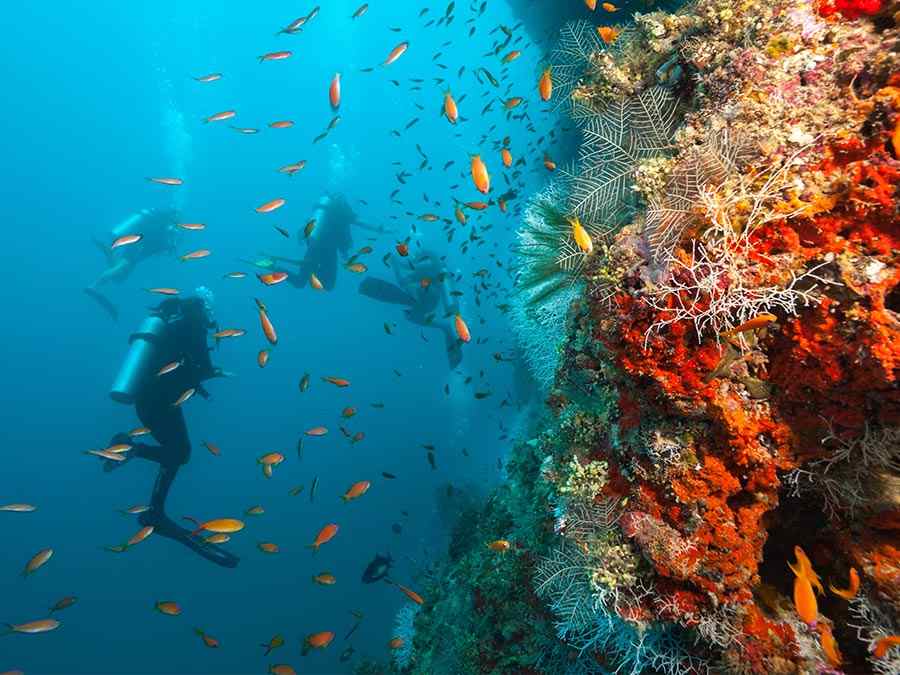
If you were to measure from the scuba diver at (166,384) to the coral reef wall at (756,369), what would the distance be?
31.1 feet

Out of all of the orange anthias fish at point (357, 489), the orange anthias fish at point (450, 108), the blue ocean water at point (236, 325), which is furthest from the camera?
the blue ocean water at point (236, 325)


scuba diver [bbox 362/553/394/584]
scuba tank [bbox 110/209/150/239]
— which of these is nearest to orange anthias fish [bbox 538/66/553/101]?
scuba diver [bbox 362/553/394/584]

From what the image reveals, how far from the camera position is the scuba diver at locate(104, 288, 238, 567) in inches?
368

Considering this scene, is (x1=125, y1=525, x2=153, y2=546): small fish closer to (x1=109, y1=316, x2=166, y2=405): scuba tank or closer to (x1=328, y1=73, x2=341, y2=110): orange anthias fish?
(x1=109, y1=316, x2=166, y2=405): scuba tank

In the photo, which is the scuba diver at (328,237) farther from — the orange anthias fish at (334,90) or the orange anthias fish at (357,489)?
the orange anthias fish at (357,489)

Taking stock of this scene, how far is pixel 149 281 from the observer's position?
97.2 m

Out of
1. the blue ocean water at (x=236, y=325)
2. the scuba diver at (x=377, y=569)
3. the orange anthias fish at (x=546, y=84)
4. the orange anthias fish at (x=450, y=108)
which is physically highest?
the orange anthias fish at (x=546, y=84)

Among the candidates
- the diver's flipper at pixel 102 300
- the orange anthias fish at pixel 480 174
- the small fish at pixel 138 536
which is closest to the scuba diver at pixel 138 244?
the diver's flipper at pixel 102 300

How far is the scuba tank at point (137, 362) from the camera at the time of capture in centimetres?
926

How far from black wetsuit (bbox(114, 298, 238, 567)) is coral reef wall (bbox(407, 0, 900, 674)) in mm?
9969

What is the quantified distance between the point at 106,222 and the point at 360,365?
95690 mm

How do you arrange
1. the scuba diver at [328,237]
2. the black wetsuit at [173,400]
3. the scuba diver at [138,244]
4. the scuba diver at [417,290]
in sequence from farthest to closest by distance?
the scuba diver at [138,244] → the scuba diver at [328,237] → the scuba diver at [417,290] → the black wetsuit at [173,400]

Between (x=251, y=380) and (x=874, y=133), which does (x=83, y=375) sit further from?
(x=874, y=133)

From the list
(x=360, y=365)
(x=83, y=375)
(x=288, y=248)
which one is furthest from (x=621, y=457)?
(x=83, y=375)
